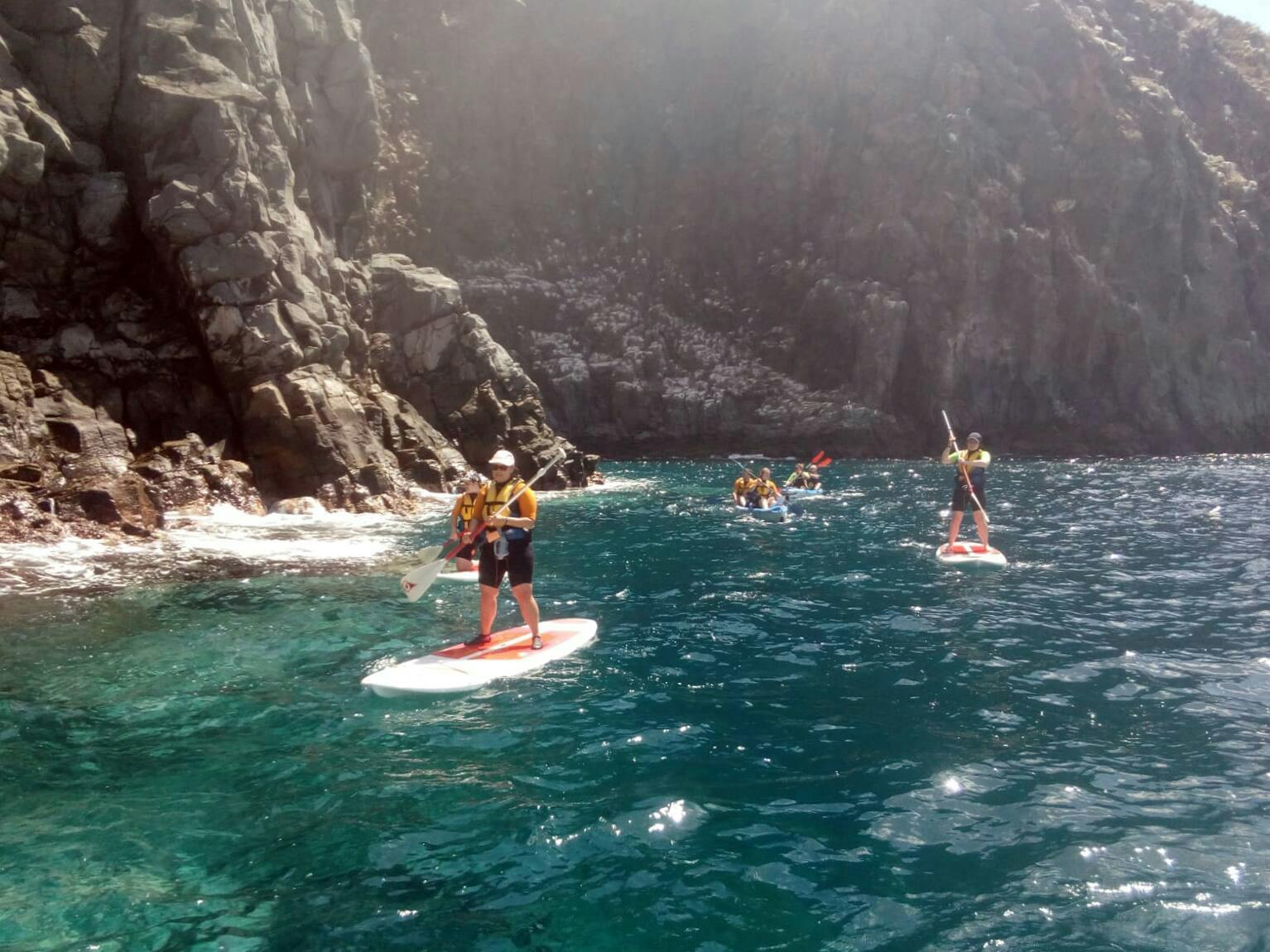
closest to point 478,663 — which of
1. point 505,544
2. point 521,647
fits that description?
point 521,647

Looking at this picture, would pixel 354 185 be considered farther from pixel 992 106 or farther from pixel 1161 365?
pixel 1161 365

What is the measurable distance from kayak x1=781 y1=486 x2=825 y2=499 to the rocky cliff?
13111 millimetres

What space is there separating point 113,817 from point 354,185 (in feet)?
129

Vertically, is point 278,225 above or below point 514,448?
above

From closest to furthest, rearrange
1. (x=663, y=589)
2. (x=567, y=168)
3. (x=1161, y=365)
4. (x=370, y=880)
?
(x=370, y=880), (x=663, y=589), (x=1161, y=365), (x=567, y=168)

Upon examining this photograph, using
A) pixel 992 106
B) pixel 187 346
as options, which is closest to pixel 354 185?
pixel 187 346

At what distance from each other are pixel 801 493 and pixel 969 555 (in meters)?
15.9

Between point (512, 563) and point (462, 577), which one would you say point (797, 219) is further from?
point (512, 563)

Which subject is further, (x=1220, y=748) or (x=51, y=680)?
(x=51, y=680)

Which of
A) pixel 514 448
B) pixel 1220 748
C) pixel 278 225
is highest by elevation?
pixel 278 225

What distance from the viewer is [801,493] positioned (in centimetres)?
3278

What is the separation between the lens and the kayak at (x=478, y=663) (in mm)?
8977

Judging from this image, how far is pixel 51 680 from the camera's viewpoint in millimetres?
9320

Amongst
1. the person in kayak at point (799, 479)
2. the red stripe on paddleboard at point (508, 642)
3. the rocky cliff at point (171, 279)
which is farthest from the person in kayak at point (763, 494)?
the red stripe on paddleboard at point (508, 642)
